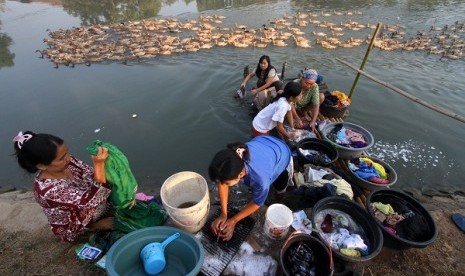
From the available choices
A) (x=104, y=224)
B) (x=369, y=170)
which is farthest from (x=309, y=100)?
(x=104, y=224)

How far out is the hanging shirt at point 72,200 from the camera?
2763mm

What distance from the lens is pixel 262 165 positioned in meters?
2.93

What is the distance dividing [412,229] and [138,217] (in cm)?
342

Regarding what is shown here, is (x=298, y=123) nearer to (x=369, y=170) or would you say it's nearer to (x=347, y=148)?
(x=347, y=148)

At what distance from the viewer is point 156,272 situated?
8.96 ft

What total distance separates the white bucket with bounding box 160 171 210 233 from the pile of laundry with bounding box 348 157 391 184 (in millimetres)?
2652

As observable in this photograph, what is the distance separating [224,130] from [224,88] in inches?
92.1

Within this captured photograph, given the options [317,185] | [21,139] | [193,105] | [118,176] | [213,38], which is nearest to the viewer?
[21,139]

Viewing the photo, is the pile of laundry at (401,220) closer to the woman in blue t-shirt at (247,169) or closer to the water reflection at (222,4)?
the woman in blue t-shirt at (247,169)

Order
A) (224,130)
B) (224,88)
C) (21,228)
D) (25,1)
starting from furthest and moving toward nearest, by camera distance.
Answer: (25,1) < (224,88) < (224,130) < (21,228)

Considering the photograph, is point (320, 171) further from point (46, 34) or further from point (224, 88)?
point (46, 34)

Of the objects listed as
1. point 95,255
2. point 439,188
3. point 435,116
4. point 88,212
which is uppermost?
point 88,212

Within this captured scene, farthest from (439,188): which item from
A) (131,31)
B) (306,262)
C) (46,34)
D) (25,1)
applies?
(25,1)

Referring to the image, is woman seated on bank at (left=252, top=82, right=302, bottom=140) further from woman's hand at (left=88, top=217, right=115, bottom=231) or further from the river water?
woman's hand at (left=88, top=217, right=115, bottom=231)
